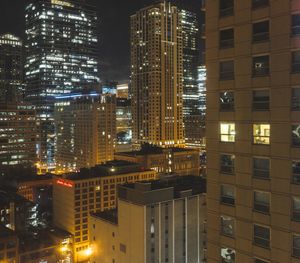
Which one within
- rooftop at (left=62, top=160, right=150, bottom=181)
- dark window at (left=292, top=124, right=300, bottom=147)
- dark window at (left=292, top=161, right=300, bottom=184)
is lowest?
rooftop at (left=62, top=160, right=150, bottom=181)

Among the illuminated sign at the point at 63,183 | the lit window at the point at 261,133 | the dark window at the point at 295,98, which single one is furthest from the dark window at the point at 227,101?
the illuminated sign at the point at 63,183

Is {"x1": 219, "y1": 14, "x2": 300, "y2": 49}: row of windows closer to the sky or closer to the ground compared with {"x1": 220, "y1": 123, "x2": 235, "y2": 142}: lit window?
closer to the sky

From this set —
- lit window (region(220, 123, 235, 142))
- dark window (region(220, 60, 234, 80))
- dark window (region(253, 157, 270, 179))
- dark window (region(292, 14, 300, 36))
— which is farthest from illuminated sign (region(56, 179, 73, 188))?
dark window (region(292, 14, 300, 36))

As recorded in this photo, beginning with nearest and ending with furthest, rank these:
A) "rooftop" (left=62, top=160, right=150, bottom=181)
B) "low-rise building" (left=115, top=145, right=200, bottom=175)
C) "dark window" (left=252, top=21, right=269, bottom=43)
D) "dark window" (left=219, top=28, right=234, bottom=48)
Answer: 1. "dark window" (left=252, top=21, right=269, bottom=43)
2. "dark window" (left=219, top=28, right=234, bottom=48)
3. "rooftop" (left=62, top=160, right=150, bottom=181)
4. "low-rise building" (left=115, top=145, right=200, bottom=175)

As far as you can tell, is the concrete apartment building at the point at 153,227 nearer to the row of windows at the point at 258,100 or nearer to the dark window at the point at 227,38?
the row of windows at the point at 258,100

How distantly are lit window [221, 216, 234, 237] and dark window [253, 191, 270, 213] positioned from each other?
67.7 inches

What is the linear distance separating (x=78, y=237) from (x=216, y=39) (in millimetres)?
99198

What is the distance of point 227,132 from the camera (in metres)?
19.8

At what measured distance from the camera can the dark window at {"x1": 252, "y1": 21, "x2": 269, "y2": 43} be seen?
1812 centimetres

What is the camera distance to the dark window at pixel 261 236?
1820 cm

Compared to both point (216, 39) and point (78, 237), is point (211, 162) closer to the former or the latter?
point (216, 39)

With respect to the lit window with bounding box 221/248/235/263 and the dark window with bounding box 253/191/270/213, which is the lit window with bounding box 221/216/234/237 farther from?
the dark window with bounding box 253/191/270/213

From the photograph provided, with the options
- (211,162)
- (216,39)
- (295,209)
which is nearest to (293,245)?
(295,209)

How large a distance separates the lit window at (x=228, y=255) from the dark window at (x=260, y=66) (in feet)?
28.5
